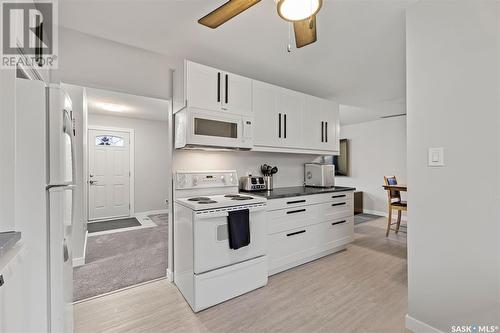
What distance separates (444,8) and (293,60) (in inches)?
53.6

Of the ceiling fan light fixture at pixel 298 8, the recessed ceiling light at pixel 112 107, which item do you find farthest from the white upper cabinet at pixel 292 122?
the recessed ceiling light at pixel 112 107

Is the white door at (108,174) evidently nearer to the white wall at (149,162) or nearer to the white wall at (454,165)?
the white wall at (149,162)

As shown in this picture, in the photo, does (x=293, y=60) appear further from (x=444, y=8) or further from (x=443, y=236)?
(x=443, y=236)

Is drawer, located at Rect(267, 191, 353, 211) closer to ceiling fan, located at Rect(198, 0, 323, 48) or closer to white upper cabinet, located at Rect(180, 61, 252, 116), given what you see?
white upper cabinet, located at Rect(180, 61, 252, 116)

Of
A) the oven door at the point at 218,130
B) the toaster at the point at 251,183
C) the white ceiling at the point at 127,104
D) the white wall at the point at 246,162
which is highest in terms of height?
the white ceiling at the point at 127,104

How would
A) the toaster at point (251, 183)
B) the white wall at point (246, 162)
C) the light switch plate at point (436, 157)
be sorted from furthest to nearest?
the toaster at point (251, 183), the white wall at point (246, 162), the light switch plate at point (436, 157)

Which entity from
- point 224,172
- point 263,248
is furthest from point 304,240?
point 224,172

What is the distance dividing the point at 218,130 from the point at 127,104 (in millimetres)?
2872

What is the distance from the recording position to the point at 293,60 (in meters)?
2.61

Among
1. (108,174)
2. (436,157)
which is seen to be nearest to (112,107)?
(108,174)

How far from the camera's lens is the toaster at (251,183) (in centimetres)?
294

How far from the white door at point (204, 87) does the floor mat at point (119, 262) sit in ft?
6.56

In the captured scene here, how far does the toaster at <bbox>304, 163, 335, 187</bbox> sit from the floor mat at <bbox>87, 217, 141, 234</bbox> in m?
3.58

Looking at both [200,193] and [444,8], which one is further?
[200,193]
